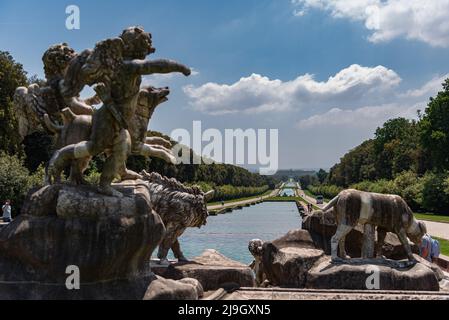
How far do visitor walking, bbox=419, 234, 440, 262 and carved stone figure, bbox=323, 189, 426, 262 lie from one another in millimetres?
2629

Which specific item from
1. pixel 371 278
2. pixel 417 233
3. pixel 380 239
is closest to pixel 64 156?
pixel 371 278

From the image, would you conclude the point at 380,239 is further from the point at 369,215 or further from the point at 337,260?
the point at 337,260

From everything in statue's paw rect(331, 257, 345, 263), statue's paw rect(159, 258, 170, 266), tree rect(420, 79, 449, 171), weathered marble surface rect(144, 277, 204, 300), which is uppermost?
tree rect(420, 79, 449, 171)

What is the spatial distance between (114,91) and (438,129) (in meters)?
43.9

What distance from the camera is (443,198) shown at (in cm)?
4297

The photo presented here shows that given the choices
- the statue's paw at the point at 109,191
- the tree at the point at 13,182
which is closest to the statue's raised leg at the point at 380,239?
the statue's paw at the point at 109,191

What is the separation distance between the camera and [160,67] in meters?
5.79

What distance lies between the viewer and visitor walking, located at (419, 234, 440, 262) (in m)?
12.8

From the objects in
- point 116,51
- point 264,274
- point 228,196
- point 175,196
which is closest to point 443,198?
point 264,274

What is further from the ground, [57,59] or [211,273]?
[57,59]

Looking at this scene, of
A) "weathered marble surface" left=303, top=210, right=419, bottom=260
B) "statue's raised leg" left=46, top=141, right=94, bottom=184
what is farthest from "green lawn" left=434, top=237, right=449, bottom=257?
"statue's raised leg" left=46, top=141, right=94, bottom=184

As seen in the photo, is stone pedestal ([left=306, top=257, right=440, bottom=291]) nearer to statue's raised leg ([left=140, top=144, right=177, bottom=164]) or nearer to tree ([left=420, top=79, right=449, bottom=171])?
statue's raised leg ([left=140, top=144, right=177, bottom=164])

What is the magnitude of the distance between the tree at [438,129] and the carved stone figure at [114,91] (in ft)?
137
